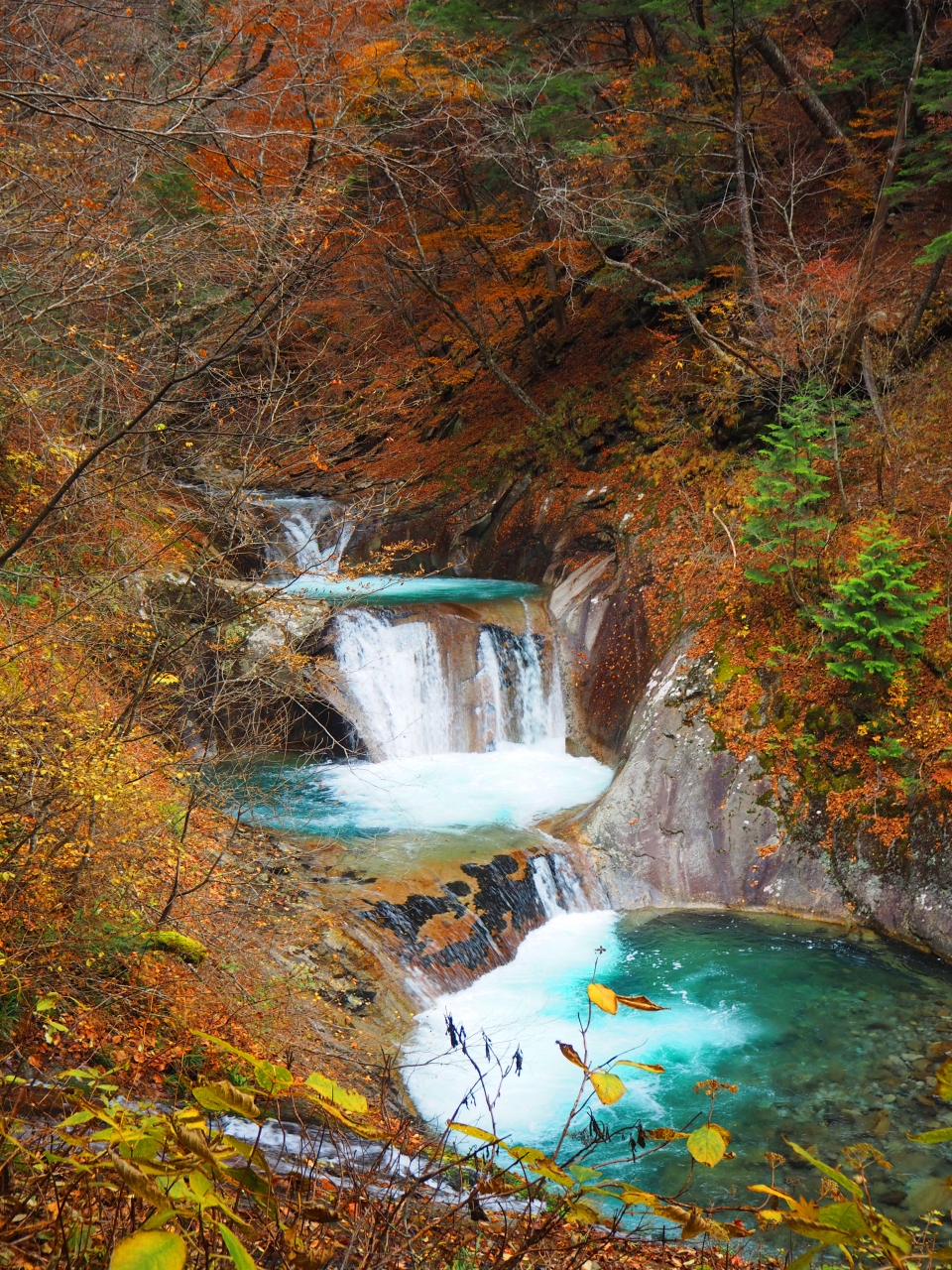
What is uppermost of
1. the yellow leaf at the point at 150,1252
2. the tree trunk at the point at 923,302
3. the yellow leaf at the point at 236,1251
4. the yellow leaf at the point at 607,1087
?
the tree trunk at the point at 923,302

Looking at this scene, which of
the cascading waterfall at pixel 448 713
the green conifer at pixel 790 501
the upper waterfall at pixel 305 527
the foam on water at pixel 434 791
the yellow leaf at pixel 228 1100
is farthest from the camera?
the upper waterfall at pixel 305 527

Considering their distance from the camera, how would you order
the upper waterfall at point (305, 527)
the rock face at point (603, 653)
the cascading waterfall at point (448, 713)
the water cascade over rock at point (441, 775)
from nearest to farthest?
the water cascade over rock at point (441, 775) < the cascading waterfall at point (448, 713) < the rock face at point (603, 653) < the upper waterfall at point (305, 527)

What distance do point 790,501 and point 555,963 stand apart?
569 cm

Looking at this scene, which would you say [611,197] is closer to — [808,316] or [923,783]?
[808,316]

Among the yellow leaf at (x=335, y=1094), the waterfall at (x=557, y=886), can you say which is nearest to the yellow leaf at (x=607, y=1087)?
the yellow leaf at (x=335, y=1094)

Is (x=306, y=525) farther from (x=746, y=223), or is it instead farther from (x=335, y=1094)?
(x=335, y=1094)

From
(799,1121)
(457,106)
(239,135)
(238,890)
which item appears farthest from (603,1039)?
(457,106)

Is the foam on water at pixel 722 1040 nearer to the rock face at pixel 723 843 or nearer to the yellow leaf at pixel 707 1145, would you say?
the rock face at pixel 723 843

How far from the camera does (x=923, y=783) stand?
8273mm

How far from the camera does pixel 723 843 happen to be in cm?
951

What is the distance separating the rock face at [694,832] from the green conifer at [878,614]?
160 cm

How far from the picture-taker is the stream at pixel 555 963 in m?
6.00

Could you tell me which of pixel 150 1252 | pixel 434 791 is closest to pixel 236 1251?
pixel 150 1252

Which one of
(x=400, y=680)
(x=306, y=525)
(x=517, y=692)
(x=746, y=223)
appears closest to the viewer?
(x=746, y=223)
